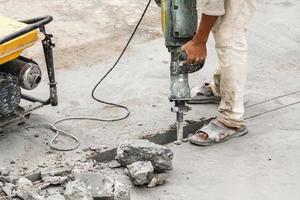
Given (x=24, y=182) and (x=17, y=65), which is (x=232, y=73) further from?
(x=24, y=182)

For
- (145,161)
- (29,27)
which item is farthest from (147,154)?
(29,27)

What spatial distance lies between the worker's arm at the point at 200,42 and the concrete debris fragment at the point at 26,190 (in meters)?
1.33

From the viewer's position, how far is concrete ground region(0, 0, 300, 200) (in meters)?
3.99

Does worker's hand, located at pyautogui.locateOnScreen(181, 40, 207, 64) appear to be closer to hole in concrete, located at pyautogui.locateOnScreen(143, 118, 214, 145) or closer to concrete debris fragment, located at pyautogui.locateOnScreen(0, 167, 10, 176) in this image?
hole in concrete, located at pyautogui.locateOnScreen(143, 118, 214, 145)

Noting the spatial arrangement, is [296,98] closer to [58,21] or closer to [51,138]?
[51,138]

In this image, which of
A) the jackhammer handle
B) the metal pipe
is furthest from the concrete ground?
the metal pipe

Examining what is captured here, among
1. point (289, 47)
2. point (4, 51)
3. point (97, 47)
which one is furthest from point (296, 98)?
point (4, 51)

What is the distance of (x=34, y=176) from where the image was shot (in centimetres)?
398

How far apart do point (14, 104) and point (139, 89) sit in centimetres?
123

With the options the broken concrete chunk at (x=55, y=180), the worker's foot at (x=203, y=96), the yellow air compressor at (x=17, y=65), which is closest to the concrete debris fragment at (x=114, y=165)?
the broken concrete chunk at (x=55, y=180)

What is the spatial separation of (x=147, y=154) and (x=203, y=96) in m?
1.14

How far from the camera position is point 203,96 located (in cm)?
494

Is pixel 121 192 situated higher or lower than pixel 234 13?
lower

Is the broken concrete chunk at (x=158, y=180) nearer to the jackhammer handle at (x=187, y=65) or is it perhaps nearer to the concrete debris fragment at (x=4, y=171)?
the jackhammer handle at (x=187, y=65)
